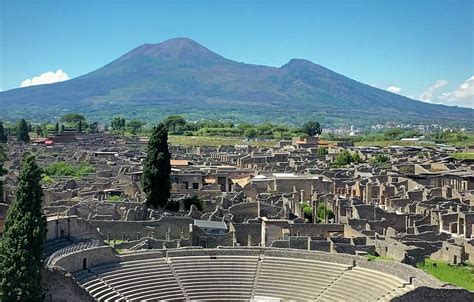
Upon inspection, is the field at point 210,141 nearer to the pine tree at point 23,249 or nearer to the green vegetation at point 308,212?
the green vegetation at point 308,212

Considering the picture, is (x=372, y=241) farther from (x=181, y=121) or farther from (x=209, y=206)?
(x=181, y=121)

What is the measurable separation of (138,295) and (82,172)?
36410 millimetres

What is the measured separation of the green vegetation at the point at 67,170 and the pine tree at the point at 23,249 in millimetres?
37557

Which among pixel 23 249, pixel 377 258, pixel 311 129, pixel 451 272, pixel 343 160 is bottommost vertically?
pixel 451 272

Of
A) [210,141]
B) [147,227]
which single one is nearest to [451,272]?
[147,227]

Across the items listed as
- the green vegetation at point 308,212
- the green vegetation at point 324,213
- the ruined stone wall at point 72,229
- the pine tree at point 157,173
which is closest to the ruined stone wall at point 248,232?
the pine tree at point 157,173

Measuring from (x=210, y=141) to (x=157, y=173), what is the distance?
75.2m

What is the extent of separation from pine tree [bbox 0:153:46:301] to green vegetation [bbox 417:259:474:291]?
15.0 metres

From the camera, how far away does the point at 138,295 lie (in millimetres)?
25547

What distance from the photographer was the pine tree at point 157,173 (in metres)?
38.7

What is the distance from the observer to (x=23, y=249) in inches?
808

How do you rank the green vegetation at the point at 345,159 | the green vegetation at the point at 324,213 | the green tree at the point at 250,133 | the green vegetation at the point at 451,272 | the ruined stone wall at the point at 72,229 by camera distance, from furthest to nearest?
1. the green tree at the point at 250,133
2. the green vegetation at the point at 345,159
3. the green vegetation at the point at 324,213
4. the ruined stone wall at the point at 72,229
5. the green vegetation at the point at 451,272

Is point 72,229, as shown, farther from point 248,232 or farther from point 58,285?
point 248,232

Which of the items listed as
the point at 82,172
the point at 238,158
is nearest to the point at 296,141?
the point at 238,158
